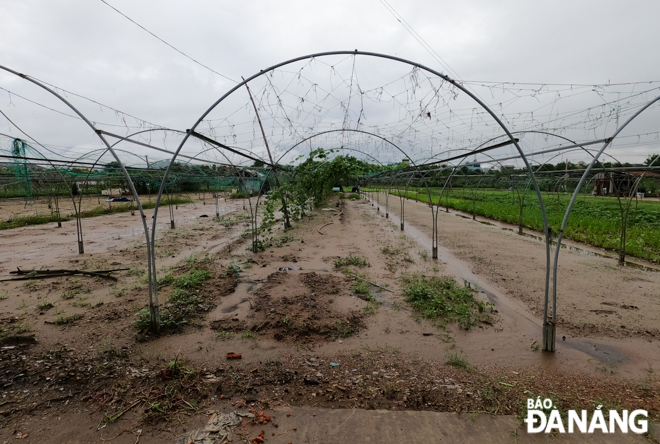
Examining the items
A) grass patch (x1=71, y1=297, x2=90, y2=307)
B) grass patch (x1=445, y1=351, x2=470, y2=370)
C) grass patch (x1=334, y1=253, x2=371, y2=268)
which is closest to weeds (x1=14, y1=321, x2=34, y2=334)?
grass patch (x1=71, y1=297, x2=90, y2=307)

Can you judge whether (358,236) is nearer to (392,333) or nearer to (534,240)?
(534,240)

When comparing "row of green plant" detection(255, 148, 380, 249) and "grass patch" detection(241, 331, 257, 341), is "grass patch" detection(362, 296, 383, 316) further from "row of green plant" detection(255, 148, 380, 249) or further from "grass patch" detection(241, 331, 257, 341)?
"row of green plant" detection(255, 148, 380, 249)

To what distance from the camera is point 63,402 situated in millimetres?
3379

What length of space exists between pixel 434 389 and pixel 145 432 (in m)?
3.08

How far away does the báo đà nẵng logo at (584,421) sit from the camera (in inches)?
117

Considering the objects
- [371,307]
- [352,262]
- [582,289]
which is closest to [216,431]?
A: [371,307]

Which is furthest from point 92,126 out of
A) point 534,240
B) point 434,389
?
point 534,240

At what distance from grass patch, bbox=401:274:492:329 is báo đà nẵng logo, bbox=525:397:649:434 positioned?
2046mm

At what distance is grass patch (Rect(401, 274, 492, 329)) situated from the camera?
218 inches

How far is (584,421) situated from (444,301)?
3.09 meters

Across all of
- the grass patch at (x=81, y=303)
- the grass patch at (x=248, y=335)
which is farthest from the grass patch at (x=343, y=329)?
the grass patch at (x=81, y=303)

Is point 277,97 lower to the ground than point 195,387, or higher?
higher

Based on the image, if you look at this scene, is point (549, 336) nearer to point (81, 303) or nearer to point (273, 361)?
point (273, 361)

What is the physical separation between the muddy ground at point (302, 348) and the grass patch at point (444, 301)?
0.72ft
